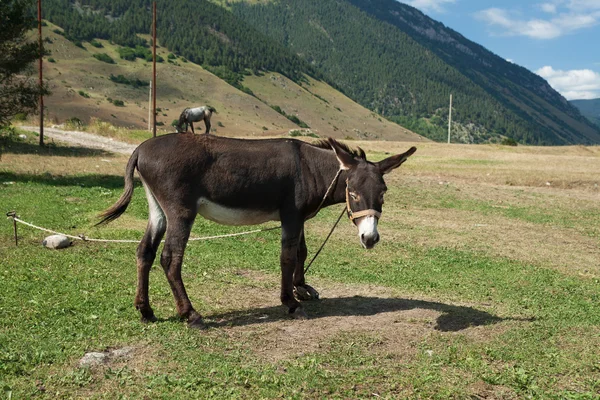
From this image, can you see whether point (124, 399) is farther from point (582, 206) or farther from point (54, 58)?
point (54, 58)

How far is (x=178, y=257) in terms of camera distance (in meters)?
7.22

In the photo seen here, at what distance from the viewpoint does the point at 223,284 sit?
9.88 m

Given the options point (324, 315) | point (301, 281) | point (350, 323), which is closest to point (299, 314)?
point (324, 315)

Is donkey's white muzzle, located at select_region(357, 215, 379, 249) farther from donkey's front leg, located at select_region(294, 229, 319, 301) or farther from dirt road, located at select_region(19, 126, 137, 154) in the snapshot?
dirt road, located at select_region(19, 126, 137, 154)

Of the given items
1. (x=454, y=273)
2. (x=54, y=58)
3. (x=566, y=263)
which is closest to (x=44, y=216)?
(x=454, y=273)

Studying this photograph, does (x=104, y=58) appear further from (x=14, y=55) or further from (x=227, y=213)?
(x=227, y=213)

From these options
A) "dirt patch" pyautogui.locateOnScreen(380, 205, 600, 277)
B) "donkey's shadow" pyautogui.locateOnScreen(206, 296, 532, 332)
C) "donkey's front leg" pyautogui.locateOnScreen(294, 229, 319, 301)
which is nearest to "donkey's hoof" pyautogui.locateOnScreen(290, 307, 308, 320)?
"donkey's shadow" pyautogui.locateOnScreen(206, 296, 532, 332)

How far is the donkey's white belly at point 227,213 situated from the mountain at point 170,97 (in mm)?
87771

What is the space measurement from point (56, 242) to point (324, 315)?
6.48 metres

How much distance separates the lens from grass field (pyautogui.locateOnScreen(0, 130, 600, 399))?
5.83 metres

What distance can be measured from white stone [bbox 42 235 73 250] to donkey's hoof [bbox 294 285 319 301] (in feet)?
18.7

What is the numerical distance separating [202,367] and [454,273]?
7.19 meters

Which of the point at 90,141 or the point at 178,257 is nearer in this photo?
the point at 178,257

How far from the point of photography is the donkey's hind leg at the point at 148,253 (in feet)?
24.4
